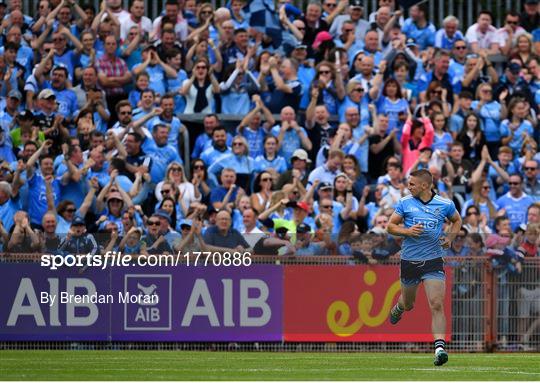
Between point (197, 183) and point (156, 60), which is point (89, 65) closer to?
point (156, 60)

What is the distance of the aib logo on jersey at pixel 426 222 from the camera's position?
16.2m

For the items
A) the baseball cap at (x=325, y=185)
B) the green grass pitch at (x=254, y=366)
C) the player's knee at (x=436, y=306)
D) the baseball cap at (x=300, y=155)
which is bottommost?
the green grass pitch at (x=254, y=366)

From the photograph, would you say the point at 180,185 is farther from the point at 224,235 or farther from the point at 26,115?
the point at 26,115

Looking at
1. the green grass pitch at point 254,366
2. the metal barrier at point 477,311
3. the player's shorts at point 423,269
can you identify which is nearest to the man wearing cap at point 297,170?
the metal barrier at point 477,311

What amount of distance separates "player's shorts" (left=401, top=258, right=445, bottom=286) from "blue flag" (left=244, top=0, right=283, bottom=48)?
31.7ft

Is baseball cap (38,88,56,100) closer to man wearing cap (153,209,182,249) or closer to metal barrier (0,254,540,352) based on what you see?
man wearing cap (153,209,182,249)

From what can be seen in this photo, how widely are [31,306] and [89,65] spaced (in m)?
5.56

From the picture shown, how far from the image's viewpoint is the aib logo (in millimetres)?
20094

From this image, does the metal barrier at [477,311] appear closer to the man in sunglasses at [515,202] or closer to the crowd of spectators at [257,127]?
the crowd of spectators at [257,127]

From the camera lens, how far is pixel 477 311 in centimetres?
2039

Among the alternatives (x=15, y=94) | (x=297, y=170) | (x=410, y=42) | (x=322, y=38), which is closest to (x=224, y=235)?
(x=297, y=170)

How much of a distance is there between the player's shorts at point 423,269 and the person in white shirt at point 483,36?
1068cm

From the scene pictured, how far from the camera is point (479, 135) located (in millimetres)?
24406

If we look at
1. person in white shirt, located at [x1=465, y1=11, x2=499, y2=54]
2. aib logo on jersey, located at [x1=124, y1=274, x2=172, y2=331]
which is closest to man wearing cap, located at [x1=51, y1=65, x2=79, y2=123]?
aib logo on jersey, located at [x1=124, y1=274, x2=172, y2=331]
